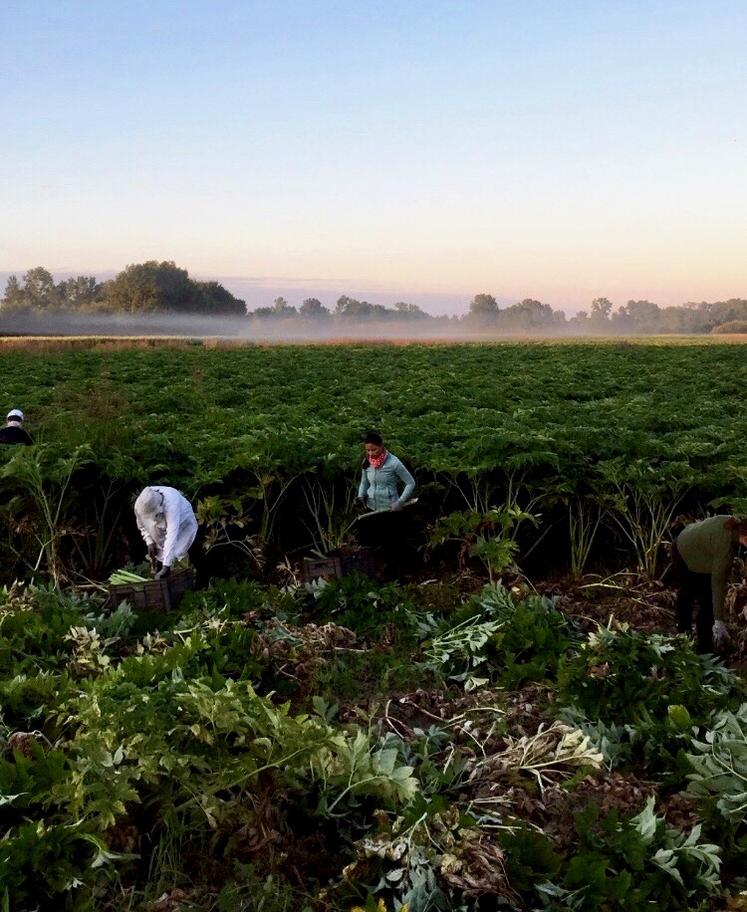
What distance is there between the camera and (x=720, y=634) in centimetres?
636

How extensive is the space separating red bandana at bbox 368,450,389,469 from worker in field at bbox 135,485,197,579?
1740 mm

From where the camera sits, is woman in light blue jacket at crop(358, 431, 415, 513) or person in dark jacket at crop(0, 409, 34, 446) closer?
woman in light blue jacket at crop(358, 431, 415, 513)

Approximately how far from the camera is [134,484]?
907cm

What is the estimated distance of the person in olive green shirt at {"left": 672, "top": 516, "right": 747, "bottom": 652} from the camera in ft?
20.9

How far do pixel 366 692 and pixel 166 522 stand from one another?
282cm

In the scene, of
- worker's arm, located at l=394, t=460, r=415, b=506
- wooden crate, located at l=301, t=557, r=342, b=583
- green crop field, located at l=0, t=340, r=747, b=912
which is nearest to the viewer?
green crop field, located at l=0, t=340, r=747, b=912

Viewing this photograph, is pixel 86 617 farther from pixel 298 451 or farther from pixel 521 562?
pixel 521 562

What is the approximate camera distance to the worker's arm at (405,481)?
8594 mm

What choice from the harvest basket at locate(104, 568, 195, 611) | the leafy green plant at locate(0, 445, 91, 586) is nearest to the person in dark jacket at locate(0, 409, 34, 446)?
the leafy green plant at locate(0, 445, 91, 586)

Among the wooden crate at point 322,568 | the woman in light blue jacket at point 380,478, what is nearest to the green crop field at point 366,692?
the wooden crate at point 322,568

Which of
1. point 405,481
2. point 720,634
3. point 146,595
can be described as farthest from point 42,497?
point 720,634

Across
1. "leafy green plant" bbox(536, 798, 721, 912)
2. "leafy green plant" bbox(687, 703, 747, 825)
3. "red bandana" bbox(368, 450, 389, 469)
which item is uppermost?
"red bandana" bbox(368, 450, 389, 469)

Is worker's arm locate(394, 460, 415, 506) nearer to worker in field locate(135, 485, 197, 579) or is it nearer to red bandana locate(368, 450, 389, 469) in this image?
red bandana locate(368, 450, 389, 469)

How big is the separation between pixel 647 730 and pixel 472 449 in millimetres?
4297
